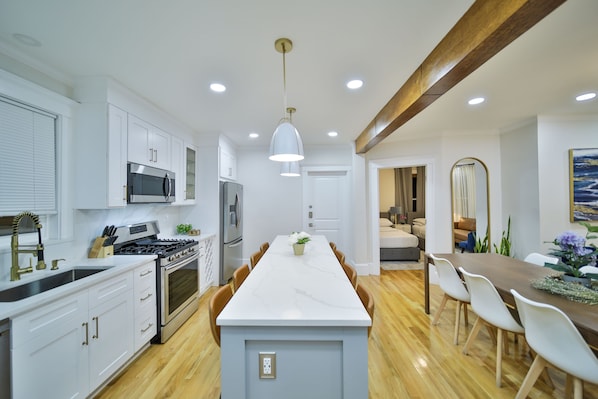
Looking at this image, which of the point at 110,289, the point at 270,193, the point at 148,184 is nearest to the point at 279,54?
the point at 148,184

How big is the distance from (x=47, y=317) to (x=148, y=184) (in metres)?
1.57

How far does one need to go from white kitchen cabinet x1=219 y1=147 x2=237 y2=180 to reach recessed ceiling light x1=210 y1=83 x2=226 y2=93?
66.4 inches

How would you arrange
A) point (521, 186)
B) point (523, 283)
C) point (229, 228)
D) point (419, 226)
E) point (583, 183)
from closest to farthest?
point (523, 283) < point (583, 183) < point (521, 186) < point (229, 228) < point (419, 226)

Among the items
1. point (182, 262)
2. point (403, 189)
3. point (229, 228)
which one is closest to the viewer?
point (182, 262)

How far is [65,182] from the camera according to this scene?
211 centimetres

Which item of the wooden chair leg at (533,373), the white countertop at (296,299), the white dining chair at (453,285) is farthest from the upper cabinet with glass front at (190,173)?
the wooden chair leg at (533,373)

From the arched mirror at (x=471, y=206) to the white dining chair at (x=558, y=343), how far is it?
3025 mm

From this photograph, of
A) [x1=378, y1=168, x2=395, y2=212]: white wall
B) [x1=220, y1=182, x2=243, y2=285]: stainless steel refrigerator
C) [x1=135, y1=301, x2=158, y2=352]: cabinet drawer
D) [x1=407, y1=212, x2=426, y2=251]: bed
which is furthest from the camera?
[x1=378, y1=168, x2=395, y2=212]: white wall

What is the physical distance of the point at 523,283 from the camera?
1.96 meters

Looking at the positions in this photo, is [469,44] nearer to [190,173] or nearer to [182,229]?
[190,173]

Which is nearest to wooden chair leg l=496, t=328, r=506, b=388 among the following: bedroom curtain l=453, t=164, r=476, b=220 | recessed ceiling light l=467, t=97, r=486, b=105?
recessed ceiling light l=467, t=97, r=486, b=105

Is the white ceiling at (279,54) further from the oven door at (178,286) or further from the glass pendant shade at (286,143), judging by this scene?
the oven door at (178,286)

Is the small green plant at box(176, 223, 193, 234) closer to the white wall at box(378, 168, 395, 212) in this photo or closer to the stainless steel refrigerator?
the stainless steel refrigerator

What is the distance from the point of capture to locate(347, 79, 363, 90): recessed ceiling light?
222 cm
